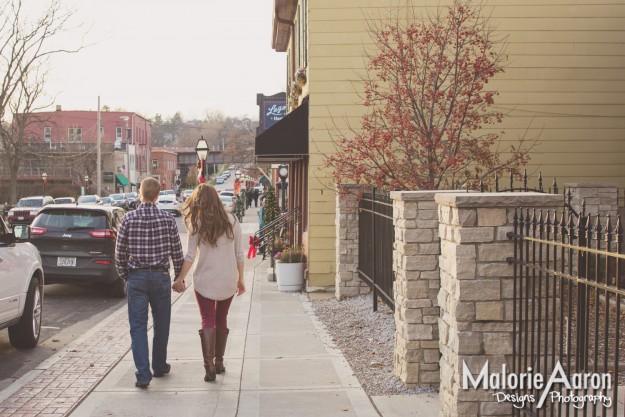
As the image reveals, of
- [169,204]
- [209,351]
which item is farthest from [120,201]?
[209,351]

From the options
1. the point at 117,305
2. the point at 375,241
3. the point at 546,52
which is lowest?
the point at 117,305

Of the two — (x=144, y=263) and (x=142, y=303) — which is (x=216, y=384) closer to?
(x=142, y=303)

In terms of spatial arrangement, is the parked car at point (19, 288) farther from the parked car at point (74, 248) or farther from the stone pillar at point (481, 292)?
the stone pillar at point (481, 292)

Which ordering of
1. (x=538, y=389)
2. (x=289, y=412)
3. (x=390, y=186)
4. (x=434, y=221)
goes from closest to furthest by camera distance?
(x=538, y=389) → (x=289, y=412) → (x=434, y=221) → (x=390, y=186)

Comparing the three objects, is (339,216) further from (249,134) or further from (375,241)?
(249,134)

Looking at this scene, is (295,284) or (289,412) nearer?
(289,412)

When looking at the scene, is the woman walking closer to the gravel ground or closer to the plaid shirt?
the plaid shirt

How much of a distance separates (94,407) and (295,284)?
847 cm

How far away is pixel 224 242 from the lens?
7.46m

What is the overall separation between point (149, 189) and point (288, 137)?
25.0ft

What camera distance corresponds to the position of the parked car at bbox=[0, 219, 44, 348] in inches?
339

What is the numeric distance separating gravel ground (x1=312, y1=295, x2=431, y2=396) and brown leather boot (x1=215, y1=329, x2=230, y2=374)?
130 cm

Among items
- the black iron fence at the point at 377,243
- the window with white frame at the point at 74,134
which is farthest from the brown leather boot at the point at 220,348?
the window with white frame at the point at 74,134

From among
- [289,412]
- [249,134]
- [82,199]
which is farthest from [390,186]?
[249,134]
